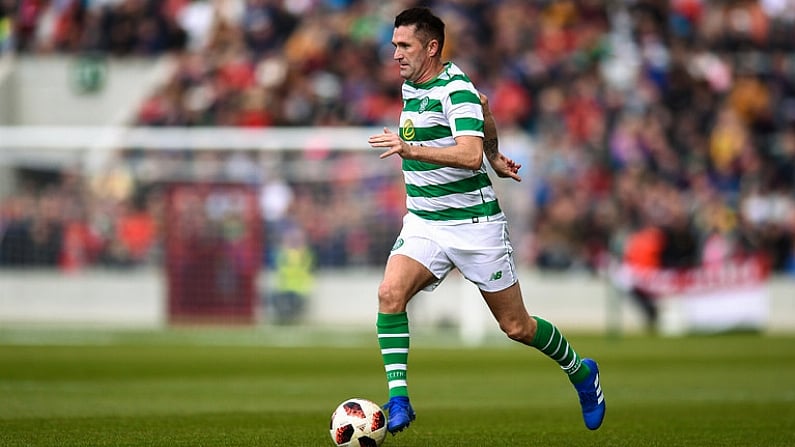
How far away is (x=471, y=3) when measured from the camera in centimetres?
2936

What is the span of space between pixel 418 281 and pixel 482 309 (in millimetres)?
15253

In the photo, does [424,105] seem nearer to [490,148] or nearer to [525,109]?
[490,148]

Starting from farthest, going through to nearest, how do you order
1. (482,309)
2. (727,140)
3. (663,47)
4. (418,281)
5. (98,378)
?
(663,47) < (727,140) < (482,309) < (98,378) < (418,281)

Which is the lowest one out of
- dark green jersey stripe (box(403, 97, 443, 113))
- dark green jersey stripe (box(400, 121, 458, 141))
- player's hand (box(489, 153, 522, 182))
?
player's hand (box(489, 153, 522, 182))

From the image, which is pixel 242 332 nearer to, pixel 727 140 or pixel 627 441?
pixel 727 140

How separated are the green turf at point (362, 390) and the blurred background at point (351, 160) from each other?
1.20 meters

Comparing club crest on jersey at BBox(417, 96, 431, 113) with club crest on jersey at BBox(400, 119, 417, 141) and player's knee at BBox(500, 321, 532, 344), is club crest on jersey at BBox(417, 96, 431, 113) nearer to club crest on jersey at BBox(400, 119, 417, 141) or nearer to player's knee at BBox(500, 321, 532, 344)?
club crest on jersey at BBox(400, 119, 417, 141)

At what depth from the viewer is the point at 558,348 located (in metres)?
8.92

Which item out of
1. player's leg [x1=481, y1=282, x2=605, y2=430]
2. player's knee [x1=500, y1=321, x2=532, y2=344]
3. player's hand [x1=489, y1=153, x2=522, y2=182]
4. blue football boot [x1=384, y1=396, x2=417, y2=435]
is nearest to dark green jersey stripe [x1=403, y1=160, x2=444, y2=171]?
player's hand [x1=489, y1=153, x2=522, y2=182]

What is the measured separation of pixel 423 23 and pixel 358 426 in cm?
233

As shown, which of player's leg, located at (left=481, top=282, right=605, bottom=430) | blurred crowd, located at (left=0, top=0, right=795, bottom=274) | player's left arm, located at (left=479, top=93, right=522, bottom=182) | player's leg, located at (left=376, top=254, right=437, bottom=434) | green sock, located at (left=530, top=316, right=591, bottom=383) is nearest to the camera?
player's leg, located at (left=376, top=254, right=437, bottom=434)

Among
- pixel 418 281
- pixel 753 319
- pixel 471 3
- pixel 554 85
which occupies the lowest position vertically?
pixel 753 319

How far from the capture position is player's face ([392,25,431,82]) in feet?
27.4

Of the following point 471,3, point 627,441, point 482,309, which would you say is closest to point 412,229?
point 627,441
